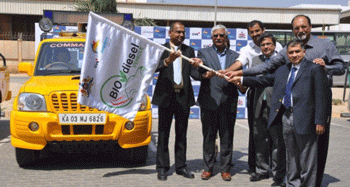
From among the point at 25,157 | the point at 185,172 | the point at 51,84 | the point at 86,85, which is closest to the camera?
the point at 86,85

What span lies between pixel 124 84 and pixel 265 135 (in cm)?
190

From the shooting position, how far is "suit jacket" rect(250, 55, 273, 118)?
19.6 feet

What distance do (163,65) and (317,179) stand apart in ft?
7.51

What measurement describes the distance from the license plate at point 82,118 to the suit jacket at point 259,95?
1.97 m

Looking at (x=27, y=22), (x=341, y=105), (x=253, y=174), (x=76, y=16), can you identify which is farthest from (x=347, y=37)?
(x=27, y=22)

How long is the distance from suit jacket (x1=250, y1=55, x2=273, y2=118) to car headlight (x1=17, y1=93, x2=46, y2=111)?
2.73 metres

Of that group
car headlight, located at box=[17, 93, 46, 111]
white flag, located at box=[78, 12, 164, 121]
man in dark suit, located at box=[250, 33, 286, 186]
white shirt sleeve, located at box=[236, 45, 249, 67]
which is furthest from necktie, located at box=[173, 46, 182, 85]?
car headlight, located at box=[17, 93, 46, 111]

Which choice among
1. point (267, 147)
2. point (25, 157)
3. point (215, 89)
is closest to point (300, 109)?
point (267, 147)

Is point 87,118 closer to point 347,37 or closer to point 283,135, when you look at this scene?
point 283,135

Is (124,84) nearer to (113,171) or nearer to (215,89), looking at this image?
(215,89)

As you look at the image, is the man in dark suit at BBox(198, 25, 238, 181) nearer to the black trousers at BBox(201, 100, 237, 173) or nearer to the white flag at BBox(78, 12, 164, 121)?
the black trousers at BBox(201, 100, 237, 173)

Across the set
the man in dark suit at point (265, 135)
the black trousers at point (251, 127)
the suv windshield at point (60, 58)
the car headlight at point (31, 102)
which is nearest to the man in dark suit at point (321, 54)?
the man in dark suit at point (265, 135)

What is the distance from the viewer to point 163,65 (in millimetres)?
6102

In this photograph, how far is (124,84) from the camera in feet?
19.4
